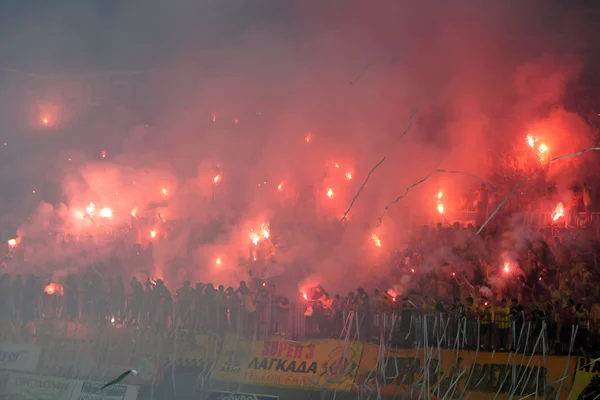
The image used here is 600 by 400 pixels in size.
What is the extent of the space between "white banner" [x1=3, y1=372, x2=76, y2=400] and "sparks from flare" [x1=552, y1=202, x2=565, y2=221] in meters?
7.72

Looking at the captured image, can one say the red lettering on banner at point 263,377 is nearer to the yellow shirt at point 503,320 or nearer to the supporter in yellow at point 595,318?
the yellow shirt at point 503,320

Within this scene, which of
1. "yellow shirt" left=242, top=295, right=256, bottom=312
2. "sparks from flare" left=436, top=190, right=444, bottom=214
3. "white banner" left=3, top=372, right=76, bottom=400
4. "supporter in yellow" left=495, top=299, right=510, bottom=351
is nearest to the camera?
"supporter in yellow" left=495, top=299, right=510, bottom=351

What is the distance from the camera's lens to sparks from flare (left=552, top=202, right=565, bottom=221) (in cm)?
931

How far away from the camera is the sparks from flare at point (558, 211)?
931 cm

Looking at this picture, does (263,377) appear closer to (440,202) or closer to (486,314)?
(486,314)

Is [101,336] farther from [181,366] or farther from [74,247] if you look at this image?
[74,247]

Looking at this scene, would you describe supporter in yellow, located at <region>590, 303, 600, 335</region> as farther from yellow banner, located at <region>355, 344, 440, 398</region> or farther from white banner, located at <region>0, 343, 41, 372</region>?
white banner, located at <region>0, 343, 41, 372</region>

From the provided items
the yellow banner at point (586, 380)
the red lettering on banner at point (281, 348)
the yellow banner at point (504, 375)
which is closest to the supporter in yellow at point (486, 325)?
the yellow banner at point (504, 375)

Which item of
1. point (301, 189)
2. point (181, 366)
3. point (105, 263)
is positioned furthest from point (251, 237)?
point (181, 366)

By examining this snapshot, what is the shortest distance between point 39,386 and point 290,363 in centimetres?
399

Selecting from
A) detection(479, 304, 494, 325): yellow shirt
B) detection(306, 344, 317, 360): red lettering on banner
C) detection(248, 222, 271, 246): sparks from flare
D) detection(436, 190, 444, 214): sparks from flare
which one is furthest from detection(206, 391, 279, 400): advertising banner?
detection(248, 222, 271, 246): sparks from flare

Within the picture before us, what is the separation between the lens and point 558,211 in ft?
30.8

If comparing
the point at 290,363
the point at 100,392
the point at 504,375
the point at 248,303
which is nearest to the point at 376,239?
the point at 248,303

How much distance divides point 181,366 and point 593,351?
5.01m
